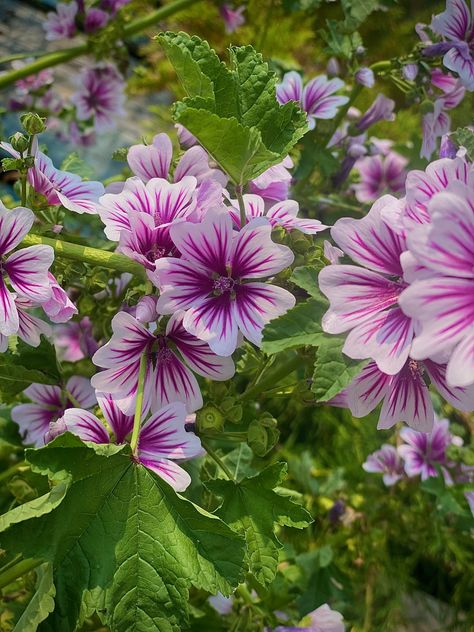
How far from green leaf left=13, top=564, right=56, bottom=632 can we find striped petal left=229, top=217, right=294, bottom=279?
336mm

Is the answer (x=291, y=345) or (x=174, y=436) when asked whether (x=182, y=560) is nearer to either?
(x=174, y=436)

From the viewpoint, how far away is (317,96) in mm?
993

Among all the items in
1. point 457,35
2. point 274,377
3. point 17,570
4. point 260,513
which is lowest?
point 17,570

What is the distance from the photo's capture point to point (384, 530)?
161 cm

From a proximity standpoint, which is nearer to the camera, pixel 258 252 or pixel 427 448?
pixel 258 252

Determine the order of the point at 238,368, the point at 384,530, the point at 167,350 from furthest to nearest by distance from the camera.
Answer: the point at 384,530
the point at 238,368
the point at 167,350

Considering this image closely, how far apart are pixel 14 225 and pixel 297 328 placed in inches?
10.2

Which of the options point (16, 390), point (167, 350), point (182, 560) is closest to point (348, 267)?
point (167, 350)

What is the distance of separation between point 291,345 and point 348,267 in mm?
78

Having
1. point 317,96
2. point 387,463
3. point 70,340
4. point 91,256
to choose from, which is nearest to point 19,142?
point 91,256

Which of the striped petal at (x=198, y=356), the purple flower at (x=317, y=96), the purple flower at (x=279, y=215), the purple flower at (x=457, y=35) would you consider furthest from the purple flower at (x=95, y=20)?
the striped petal at (x=198, y=356)

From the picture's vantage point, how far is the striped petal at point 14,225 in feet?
1.95

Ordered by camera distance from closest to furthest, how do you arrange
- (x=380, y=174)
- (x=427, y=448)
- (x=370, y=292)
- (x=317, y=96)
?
(x=370, y=292) < (x=317, y=96) < (x=427, y=448) < (x=380, y=174)

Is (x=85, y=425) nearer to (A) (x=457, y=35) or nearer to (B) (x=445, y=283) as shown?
(B) (x=445, y=283)
